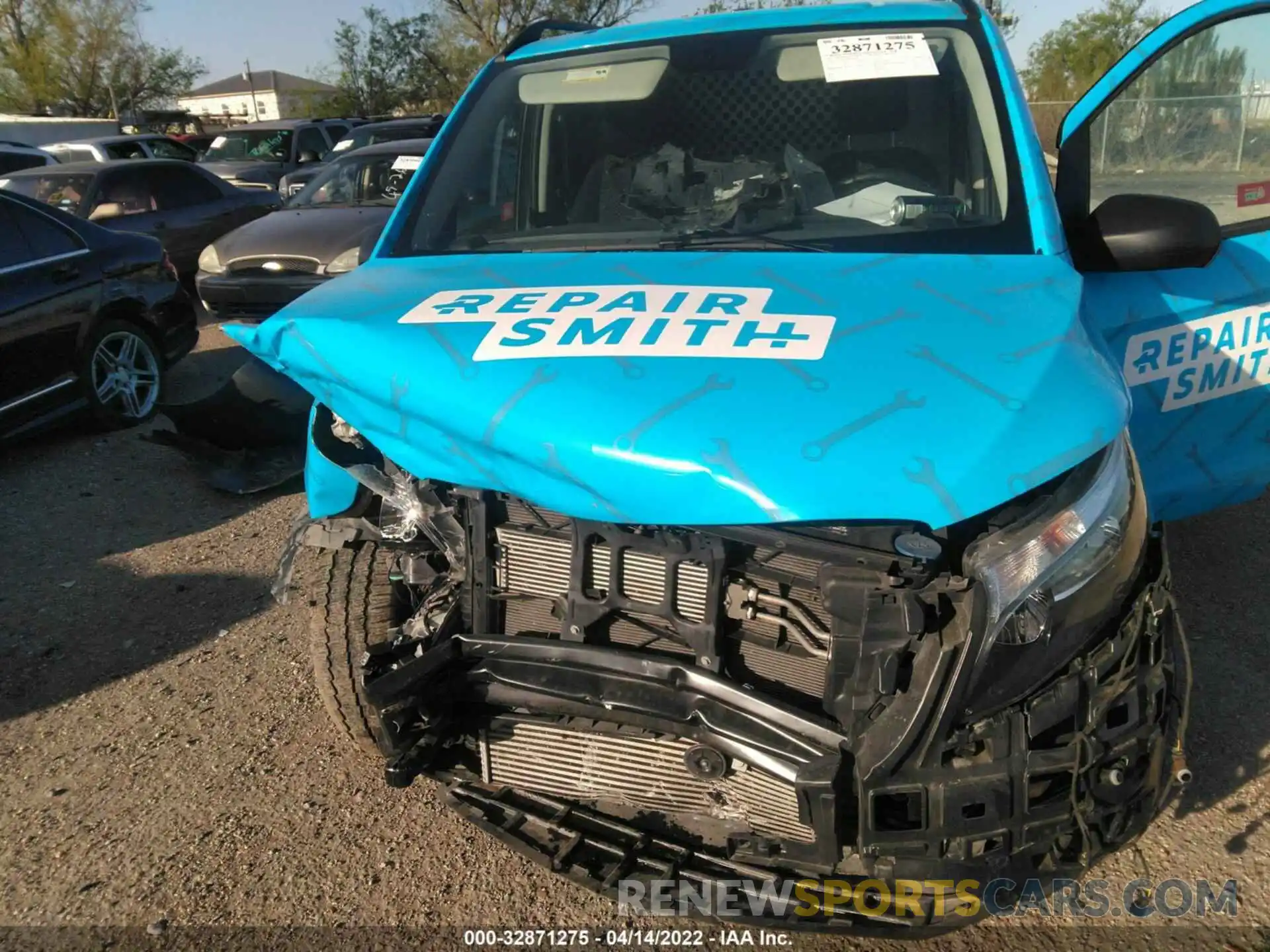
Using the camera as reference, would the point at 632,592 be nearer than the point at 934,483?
No

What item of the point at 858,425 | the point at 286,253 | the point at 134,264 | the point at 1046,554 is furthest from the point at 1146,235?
the point at 286,253

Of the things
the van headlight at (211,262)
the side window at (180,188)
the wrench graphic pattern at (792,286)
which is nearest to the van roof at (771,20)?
the wrench graphic pattern at (792,286)

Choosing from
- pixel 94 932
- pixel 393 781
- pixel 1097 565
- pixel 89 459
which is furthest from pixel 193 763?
pixel 89 459

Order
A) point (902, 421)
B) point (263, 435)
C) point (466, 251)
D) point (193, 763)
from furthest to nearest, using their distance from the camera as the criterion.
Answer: point (263, 435) → point (193, 763) → point (466, 251) → point (902, 421)

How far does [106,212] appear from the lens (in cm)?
920

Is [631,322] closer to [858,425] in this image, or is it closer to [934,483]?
[858,425]

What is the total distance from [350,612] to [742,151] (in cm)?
178

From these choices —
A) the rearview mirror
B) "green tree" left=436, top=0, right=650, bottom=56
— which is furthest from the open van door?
"green tree" left=436, top=0, right=650, bottom=56

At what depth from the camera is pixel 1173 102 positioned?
321cm

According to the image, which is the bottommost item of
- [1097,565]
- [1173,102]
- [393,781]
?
[393,781]

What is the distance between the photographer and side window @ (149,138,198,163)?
50.2 feet

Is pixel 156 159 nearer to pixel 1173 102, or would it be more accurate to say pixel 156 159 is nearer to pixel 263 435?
pixel 263 435

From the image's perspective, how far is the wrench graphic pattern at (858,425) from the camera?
167 cm

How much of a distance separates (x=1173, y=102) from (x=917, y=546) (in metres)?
2.35
